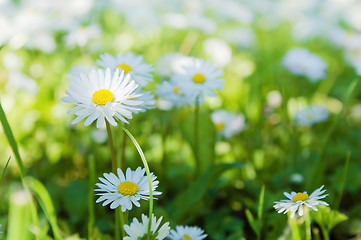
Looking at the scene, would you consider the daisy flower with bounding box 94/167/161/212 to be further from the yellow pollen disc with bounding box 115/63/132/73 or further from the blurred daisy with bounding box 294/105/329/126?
the blurred daisy with bounding box 294/105/329/126

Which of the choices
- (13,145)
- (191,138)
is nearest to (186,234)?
(13,145)

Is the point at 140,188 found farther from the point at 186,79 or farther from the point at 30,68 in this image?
the point at 30,68

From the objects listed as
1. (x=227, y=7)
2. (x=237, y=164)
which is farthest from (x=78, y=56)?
(x=237, y=164)

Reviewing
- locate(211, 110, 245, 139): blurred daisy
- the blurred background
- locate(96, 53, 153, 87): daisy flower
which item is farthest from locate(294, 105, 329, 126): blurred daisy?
locate(96, 53, 153, 87): daisy flower

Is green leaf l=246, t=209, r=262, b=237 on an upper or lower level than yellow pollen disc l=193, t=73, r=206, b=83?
lower

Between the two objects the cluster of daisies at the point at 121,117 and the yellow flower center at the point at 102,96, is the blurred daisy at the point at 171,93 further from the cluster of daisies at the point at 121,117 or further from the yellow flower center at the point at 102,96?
the yellow flower center at the point at 102,96
